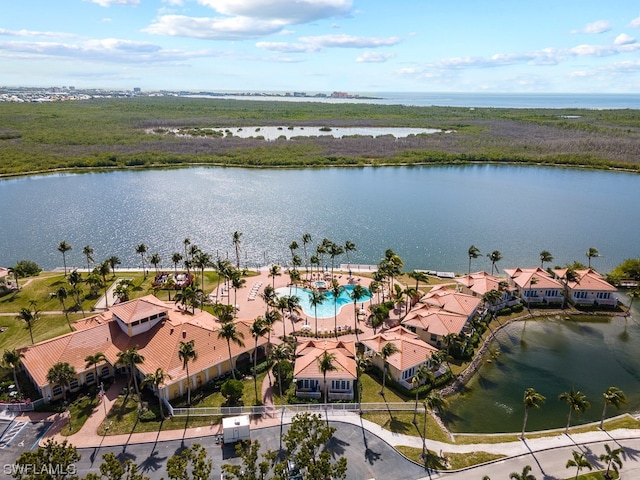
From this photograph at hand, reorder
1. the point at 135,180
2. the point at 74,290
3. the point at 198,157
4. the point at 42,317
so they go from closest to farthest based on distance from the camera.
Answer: the point at 42,317 → the point at 74,290 → the point at 135,180 → the point at 198,157

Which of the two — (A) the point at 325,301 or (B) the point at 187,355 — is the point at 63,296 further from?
(A) the point at 325,301

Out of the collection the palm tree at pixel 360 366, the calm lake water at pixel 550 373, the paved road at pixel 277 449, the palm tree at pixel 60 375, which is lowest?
the calm lake water at pixel 550 373

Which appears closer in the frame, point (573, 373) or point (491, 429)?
point (491, 429)

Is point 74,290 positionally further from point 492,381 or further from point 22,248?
point 492,381

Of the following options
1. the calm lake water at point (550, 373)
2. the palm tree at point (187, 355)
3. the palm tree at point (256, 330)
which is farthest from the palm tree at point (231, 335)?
the calm lake water at point (550, 373)

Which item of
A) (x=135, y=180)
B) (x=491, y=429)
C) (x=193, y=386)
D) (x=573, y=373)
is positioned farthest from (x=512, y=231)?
(x=135, y=180)

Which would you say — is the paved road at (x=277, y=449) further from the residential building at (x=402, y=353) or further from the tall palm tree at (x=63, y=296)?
the tall palm tree at (x=63, y=296)

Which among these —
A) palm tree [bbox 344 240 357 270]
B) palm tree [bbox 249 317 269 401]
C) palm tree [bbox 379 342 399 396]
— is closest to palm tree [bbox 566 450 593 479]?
palm tree [bbox 379 342 399 396]
